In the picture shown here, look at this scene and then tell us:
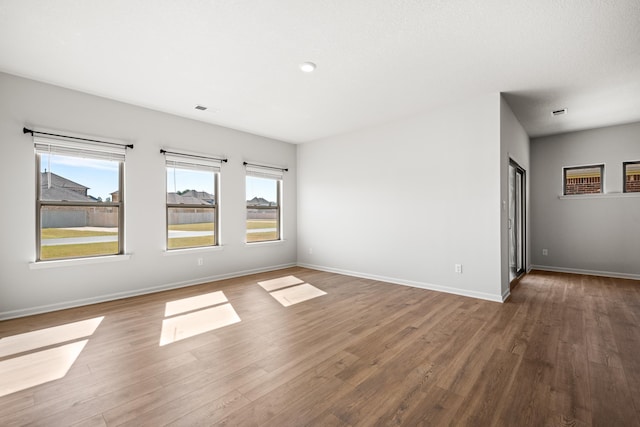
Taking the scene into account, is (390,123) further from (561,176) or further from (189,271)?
(189,271)

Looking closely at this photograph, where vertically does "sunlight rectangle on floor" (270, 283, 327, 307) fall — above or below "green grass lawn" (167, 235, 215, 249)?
below

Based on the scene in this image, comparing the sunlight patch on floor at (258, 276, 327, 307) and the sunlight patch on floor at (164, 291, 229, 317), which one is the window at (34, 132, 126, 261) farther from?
the sunlight patch on floor at (258, 276, 327, 307)

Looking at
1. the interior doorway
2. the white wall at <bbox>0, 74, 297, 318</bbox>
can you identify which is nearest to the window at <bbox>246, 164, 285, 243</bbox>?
the white wall at <bbox>0, 74, 297, 318</bbox>

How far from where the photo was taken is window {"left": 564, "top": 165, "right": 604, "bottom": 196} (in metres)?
5.48

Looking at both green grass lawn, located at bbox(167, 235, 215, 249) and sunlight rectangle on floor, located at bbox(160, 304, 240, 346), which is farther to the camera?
green grass lawn, located at bbox(167, 235, 215, 249)

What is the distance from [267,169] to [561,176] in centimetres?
593

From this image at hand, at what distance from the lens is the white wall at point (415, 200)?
394cm

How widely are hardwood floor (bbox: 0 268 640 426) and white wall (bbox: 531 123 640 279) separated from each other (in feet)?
6.79

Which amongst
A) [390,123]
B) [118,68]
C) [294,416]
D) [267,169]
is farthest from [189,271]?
[390,123]

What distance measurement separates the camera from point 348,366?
7.41 ft

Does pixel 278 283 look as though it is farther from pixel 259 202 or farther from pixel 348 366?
pixel 348 366

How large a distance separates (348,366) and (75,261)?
11.9ft

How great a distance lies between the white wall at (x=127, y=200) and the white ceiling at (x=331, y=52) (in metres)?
0.28

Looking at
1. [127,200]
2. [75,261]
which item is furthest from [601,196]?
[75,261]
